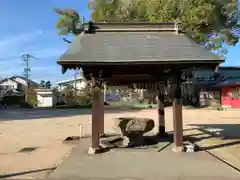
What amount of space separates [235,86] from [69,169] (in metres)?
36.8

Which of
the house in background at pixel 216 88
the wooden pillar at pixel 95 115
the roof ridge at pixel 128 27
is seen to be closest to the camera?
the wooden pillar at pixel 95 115

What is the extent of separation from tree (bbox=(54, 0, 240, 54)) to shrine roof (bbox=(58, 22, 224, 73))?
14.2 m

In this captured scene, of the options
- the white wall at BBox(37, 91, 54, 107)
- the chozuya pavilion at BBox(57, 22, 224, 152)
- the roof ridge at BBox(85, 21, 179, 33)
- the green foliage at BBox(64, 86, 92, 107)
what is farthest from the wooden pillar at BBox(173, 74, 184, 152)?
the white wall at BBox(37, 91, 54, 107)

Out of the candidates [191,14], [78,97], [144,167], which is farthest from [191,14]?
[78,97]

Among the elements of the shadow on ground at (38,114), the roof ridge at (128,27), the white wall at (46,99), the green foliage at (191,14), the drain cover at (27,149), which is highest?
the green foliage at (191,14)

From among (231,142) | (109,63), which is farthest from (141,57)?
(231,142)

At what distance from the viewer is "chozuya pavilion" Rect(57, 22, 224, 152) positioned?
9531mm

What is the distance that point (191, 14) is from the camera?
26.6 m

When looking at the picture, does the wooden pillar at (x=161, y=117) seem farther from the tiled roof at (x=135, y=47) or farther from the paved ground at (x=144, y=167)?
the paved ground at (x=144, y=167)

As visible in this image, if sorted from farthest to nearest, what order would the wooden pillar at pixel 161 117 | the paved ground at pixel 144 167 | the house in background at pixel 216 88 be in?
the house in background at pixel 216 88 → the wooden pillar at pixel 161 117 → the paved ground at pixel 144 167

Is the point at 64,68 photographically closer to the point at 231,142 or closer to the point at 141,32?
the point at 141,32

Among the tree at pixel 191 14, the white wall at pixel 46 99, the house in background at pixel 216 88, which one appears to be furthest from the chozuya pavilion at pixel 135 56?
the white wall at pixel 46 99

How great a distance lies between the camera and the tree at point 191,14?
27.0 meters

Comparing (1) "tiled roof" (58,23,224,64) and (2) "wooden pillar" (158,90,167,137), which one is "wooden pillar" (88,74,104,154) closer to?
(1) "tiled roof" (58,23,224,64)
